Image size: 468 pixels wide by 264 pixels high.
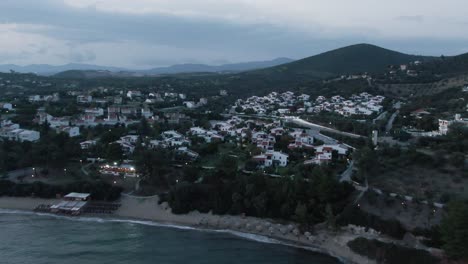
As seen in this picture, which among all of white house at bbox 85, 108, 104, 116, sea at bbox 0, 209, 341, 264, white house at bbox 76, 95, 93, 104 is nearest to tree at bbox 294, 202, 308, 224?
sea at bbox 0, 209, 341, 264

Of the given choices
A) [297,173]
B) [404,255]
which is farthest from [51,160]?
[404,255]

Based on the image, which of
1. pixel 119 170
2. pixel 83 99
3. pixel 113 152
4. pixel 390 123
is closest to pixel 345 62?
pixel 390 123

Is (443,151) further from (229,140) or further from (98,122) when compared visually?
(98,122)

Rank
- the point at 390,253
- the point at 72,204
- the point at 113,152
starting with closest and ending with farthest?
the point at 390,253 < the point at 72,204 < the point at 113,152

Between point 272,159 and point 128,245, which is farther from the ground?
point 272,159

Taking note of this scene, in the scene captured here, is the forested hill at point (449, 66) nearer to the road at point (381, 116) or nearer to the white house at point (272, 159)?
the road at point (381, 116)

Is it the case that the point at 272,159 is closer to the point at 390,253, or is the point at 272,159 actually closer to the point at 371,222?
the point at 371,222

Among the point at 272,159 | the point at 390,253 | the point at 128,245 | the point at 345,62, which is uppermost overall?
the point at 345,62
